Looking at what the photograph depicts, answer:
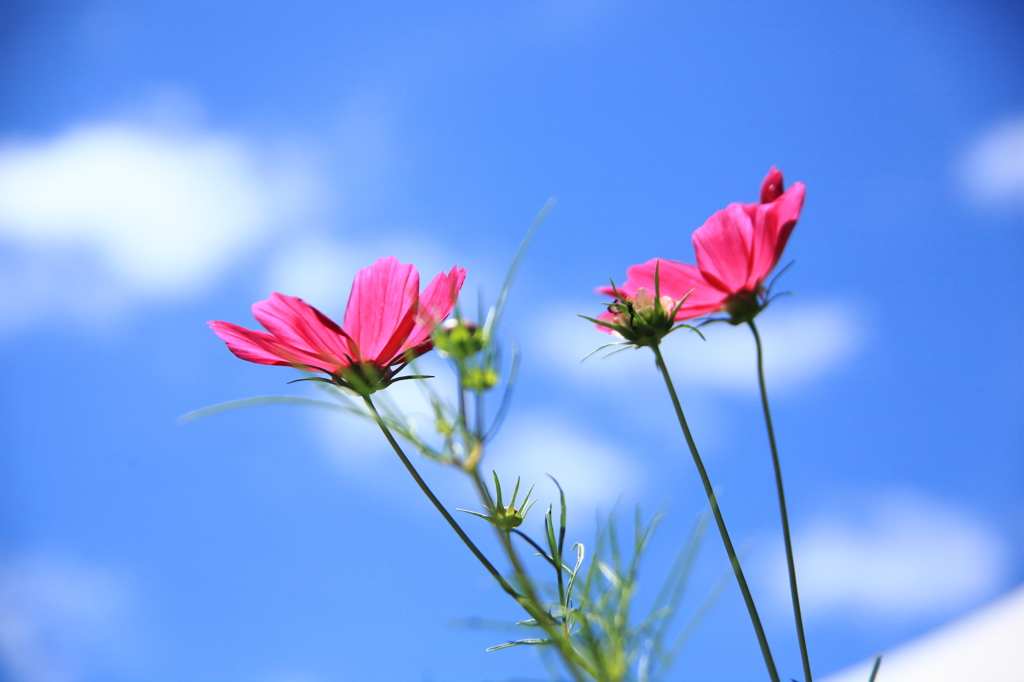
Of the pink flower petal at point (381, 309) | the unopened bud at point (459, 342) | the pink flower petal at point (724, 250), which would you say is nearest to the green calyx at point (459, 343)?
the unopened bud at point (459, 342)

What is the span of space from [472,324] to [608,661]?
13 centimetres

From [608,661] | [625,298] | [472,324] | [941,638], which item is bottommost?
[608,661]

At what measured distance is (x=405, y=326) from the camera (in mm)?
354

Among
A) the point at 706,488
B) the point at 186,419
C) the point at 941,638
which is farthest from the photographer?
the point at 941,638

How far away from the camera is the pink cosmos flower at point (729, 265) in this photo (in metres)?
0.38

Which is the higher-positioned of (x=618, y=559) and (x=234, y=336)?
(x=234, y=336)

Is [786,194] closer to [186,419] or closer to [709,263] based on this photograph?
[709,263]

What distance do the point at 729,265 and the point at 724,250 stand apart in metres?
0.01

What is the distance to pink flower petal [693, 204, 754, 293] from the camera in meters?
0.40

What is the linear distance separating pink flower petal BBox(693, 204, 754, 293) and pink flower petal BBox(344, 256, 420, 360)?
18 cm

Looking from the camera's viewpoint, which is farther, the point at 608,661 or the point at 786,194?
the point at 786,194

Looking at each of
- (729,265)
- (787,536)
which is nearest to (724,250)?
(729,265)

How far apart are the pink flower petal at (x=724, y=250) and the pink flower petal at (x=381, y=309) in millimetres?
181

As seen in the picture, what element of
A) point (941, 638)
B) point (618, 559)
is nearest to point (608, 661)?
point (618, 559)
